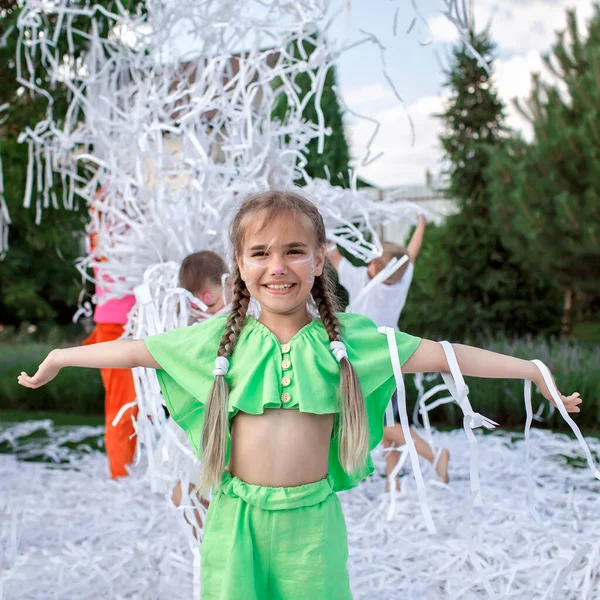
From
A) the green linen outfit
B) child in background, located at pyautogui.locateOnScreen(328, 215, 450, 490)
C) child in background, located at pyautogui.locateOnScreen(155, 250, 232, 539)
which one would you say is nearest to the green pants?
the green linen outfit

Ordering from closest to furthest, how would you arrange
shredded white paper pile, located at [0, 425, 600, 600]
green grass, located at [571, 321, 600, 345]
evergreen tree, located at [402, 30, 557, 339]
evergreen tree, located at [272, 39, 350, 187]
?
shredded white paper pile, located at [0, 425, 600, 600] → evergreen tree, located at [272, 39, 350, 187] → evergreen tree, located at [402, 30, 557, 339] → green grass, located at [571, 321, 600, 345]

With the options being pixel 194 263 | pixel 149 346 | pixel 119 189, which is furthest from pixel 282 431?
pixel 119 189

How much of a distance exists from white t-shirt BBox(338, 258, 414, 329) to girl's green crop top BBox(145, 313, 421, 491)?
1654 mm

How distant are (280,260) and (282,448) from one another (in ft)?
1.26

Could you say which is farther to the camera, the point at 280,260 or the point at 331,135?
the point at 331,135

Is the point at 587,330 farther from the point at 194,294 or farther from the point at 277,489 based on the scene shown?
the point at 277,489

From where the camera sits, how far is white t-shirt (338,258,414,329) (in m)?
3.27

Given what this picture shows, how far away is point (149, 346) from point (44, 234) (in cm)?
348

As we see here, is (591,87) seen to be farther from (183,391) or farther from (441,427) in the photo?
(183,391)

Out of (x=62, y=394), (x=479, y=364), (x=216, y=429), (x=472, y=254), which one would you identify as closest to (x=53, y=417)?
(x=62, y=394)

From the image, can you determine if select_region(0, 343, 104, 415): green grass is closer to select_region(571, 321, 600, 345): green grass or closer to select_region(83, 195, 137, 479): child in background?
select_region(83, 195, 137, 479): child in background

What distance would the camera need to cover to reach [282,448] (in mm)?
1468

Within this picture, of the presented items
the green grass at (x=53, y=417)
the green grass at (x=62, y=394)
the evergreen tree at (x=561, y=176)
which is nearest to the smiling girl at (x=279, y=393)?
the green grass at (x=53, y=417)

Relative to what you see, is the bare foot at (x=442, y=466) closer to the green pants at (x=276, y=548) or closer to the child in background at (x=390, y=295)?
the child in background at (x=390, y=295)
